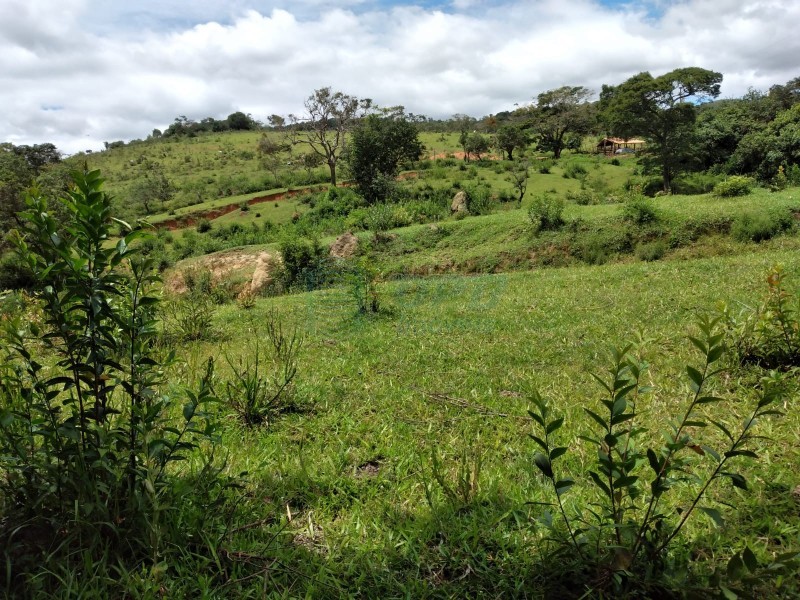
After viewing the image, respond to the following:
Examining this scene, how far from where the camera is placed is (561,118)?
4250 centimetres

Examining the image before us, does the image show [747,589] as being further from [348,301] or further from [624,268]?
[624,268]

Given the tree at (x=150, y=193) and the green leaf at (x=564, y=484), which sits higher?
the tree at (x=150, y=193)

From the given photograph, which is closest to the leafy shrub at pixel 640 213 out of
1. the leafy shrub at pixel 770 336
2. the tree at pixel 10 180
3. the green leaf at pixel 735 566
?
the leafy shrub at pixel 770 336

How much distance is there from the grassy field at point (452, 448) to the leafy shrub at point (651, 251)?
14.5 ft

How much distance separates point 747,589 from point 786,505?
34.4 inches

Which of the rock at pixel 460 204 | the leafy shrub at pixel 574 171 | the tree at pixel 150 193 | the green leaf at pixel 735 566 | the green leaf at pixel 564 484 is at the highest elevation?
the tree at pixel 150 193

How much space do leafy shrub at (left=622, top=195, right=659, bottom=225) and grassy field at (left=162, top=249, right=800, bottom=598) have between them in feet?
19.0

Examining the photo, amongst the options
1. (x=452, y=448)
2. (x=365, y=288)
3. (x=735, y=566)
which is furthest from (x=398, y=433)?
(x=365, y=288)

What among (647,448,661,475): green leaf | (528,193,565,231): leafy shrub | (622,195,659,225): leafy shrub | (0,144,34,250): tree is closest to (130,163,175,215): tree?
(0,144,34,250): tree

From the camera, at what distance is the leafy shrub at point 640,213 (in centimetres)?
1255

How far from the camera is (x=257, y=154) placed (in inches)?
2229

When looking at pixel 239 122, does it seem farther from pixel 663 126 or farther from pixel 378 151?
pixel 663 126

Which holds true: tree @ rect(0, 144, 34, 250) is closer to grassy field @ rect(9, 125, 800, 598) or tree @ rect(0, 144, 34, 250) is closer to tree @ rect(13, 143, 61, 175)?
tree @ rect(13, 143, 61, 175)

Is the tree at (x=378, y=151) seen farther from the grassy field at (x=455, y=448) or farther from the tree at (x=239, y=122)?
the tree at (x=239, y=122)
